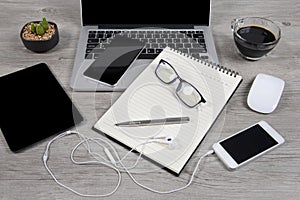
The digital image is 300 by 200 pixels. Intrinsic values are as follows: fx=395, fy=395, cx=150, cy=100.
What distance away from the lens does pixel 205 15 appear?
1164 millimetres

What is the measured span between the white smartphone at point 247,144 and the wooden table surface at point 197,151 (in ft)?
0.05

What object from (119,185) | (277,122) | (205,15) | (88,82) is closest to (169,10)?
(205,15)

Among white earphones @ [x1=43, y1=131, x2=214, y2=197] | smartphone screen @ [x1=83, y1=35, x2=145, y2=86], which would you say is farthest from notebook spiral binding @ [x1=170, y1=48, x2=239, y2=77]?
white earphones @ [x1=43, y1=131, x2=214, y2=197]

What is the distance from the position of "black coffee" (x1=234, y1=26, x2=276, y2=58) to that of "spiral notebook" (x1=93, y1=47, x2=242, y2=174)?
3.5 inches

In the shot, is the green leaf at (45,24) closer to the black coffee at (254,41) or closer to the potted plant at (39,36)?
the potted plant at (39,36)

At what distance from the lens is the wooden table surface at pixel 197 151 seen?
799 millimetres

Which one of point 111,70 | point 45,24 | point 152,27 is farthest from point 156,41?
point 45,24

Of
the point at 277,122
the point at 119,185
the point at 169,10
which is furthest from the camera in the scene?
the point at 169,10

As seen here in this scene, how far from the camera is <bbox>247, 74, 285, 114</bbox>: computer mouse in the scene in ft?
3.11

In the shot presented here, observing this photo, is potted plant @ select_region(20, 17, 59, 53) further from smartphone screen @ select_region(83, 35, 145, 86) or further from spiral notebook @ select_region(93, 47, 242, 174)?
spiral notebook @ select_region(93, 47, 242, 174)

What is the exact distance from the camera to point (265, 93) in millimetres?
970

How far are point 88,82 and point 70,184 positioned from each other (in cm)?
29

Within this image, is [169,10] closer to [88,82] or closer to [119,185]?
[88,82]

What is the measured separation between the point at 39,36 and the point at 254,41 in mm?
584
